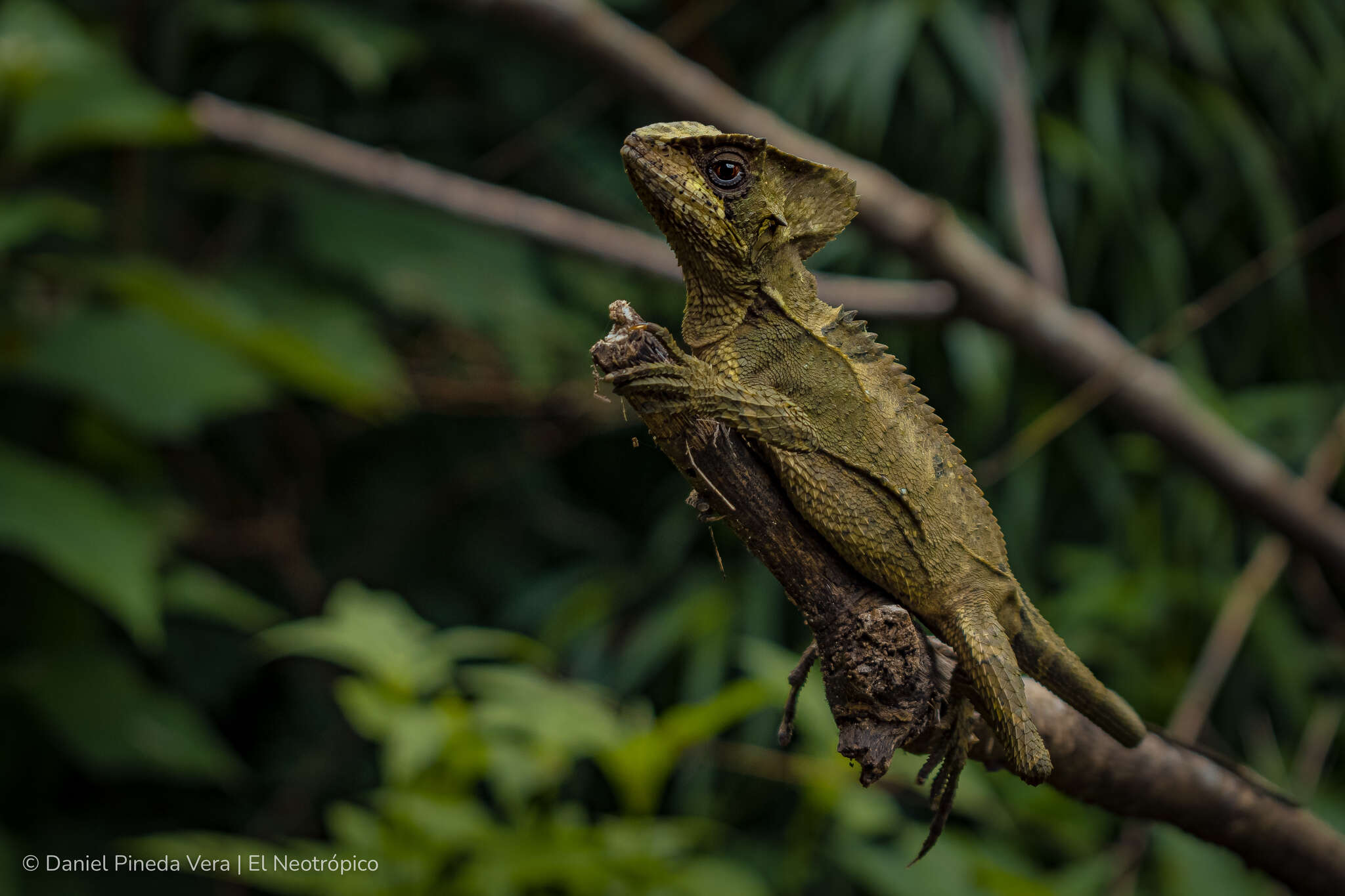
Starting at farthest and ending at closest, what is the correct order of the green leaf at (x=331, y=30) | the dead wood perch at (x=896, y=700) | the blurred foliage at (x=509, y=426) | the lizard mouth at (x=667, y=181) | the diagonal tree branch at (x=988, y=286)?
the green leaf at (x=331, y=30) < the blurred foliage at (x=509, y=426) < the diagonal tree branch at (x=988, y=286) < the lizard mouth at (x=667, y=181) < the dead wood perch at (x=896, y=700)

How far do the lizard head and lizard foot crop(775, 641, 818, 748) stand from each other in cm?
44

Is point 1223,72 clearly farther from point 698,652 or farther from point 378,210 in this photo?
point 378,210

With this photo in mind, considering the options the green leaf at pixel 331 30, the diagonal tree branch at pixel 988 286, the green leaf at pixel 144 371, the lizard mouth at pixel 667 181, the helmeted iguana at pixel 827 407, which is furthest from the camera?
the green leaf at pixel 331 30

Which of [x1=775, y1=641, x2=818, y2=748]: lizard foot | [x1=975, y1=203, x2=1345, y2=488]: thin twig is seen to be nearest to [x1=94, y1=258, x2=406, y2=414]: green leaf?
[x1=975, y1=203, x2=1345, y2=488]: thin twig

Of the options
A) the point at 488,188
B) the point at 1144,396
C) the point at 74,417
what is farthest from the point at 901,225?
the point at 74,417

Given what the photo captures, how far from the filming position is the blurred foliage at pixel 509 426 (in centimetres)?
323

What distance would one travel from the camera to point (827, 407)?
4.75 ft

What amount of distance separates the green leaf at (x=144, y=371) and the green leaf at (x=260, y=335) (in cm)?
8

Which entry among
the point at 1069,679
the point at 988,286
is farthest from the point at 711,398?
the point at 988,286

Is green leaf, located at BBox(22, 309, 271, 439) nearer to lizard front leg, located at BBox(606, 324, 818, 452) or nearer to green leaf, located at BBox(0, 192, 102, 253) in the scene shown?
green leaf, located at BBox(0, 192, 102, 253)

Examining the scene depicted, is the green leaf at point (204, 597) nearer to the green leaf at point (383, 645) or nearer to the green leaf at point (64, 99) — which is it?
the green leaf at point (383, 645)

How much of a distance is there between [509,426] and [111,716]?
201cm

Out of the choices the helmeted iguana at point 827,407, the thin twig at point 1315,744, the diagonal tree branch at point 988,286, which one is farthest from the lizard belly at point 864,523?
the thin twig at point 1315,744

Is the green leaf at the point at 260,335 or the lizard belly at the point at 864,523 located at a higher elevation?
the green leaf at the point at 260,335
